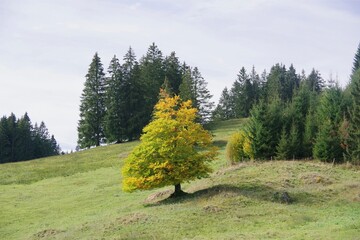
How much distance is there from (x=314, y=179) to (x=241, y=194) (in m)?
7.74

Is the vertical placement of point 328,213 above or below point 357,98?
below

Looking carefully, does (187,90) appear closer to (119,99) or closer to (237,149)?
(119,99)

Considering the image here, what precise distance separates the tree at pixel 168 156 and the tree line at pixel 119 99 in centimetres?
3836

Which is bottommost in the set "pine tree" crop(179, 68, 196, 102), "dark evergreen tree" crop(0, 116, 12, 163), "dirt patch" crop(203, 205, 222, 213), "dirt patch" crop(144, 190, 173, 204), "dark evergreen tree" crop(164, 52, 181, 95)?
"dirt patch" crop(203, 205, 222, 213)

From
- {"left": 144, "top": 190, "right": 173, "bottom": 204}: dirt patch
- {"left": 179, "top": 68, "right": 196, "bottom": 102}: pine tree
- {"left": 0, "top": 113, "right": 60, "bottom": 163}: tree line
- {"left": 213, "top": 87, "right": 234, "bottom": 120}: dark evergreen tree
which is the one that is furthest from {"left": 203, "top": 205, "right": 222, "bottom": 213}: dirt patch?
{"left": 213, "top": 87, "right": 234, "bottom": 120}: dark evergreen tree

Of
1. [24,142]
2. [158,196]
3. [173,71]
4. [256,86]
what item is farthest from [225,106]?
[158,196]

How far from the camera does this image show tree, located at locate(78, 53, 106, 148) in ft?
269

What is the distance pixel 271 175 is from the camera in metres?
39.0

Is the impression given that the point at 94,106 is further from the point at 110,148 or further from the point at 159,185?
the point at 159,185

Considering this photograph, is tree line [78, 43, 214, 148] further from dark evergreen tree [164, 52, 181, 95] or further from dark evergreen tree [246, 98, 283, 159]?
dark evergreen tree [246, 98, 283, 159]

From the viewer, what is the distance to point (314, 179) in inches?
1451

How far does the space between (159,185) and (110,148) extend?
4054 cm

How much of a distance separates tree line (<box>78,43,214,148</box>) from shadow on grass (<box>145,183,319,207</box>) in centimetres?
4027

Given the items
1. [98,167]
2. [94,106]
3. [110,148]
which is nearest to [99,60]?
[94,106]
